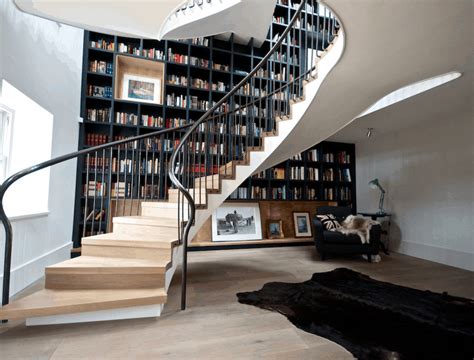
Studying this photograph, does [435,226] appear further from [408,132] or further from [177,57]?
[177,57]

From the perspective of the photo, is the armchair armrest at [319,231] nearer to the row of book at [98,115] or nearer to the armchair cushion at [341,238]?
the armchair cushion at [341,238]

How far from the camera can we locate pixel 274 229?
461 cm

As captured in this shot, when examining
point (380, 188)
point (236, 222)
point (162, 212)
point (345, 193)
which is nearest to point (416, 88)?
point (380, 188)

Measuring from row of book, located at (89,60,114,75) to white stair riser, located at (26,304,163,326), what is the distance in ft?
11.5

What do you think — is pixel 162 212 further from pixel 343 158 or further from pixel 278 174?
pixel 343 158

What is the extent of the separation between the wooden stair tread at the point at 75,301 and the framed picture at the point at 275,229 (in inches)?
120

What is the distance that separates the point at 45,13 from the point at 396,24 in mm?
3632

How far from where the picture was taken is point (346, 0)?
1422 millimetres

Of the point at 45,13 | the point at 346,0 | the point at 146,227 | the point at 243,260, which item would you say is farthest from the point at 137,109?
the point at 346,0

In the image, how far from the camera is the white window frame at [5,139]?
232cm

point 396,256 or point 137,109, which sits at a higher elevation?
point 137,109

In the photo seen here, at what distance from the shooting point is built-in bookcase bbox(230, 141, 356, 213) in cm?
448

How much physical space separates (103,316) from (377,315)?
7.25 ft

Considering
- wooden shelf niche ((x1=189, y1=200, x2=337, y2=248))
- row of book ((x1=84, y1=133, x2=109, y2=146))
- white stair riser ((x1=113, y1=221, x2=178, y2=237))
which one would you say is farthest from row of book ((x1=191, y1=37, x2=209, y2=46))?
white stair riser ((x1=113, y1=221, x2=178, y2=237))
